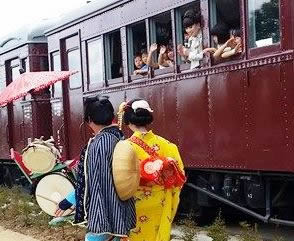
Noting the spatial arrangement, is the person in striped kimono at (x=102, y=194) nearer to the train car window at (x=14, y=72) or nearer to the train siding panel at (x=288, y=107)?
the train siding panel at (x=288, y=107)

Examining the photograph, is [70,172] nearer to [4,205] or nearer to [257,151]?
[4,205]

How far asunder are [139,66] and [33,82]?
8.45ft

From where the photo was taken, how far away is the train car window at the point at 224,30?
673 centimetres

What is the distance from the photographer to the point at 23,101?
13.2m

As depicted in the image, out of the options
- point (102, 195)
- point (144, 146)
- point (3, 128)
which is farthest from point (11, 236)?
point (3, 128)

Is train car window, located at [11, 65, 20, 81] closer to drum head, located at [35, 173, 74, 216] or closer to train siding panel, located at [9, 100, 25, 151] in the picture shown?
train siding panel, located at [9, 100, 25, 151]

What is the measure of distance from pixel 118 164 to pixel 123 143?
0.46 feet

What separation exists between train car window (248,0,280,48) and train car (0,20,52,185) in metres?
7.09

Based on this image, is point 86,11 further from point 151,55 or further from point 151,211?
point 151,211

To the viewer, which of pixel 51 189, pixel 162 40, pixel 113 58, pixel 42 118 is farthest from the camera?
pixel 42 118

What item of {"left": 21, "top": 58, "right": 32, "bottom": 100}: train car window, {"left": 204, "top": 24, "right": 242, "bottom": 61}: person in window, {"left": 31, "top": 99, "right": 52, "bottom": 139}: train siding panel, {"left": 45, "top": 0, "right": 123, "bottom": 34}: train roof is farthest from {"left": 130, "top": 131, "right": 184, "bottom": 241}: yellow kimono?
{"left": 21, "top": 58, "right": 32, "bottom": 100}: train car window

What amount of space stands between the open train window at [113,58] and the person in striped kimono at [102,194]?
494 cm

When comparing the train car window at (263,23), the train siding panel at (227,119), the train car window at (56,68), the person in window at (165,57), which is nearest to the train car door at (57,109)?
the train car window at (56,68)

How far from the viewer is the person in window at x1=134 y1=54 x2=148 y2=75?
8309mm
